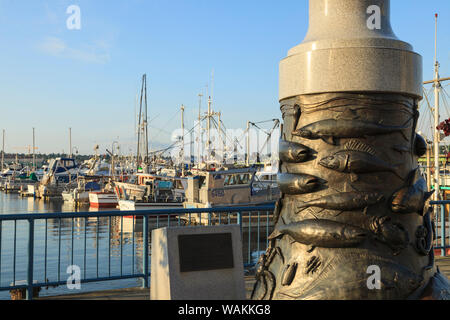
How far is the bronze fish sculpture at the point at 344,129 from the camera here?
11.9 ft

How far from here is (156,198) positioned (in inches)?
1453

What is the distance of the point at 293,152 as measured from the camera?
12.7ft

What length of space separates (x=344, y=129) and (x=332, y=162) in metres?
0.28

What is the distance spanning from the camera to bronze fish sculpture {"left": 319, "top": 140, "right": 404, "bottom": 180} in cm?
361

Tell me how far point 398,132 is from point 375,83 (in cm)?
46

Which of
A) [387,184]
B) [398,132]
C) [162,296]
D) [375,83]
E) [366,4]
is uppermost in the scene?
[366,4]

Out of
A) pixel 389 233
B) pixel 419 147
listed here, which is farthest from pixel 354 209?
pixel 419 147

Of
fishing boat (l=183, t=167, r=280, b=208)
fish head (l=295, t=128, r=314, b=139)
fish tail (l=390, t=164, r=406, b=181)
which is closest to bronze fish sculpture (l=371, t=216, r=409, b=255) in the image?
fish tail (l=390, t=164, r=406, b=181)

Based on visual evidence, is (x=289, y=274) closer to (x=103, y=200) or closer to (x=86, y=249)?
(x=86, y=249)

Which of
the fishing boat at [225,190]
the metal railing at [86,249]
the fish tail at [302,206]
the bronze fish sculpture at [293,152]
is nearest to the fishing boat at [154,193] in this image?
the metal railing at [86,249]

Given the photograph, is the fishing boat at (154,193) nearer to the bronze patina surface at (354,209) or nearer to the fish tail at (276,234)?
the fish tail at (276,234)

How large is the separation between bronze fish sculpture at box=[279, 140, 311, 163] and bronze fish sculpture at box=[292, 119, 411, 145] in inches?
5.6
